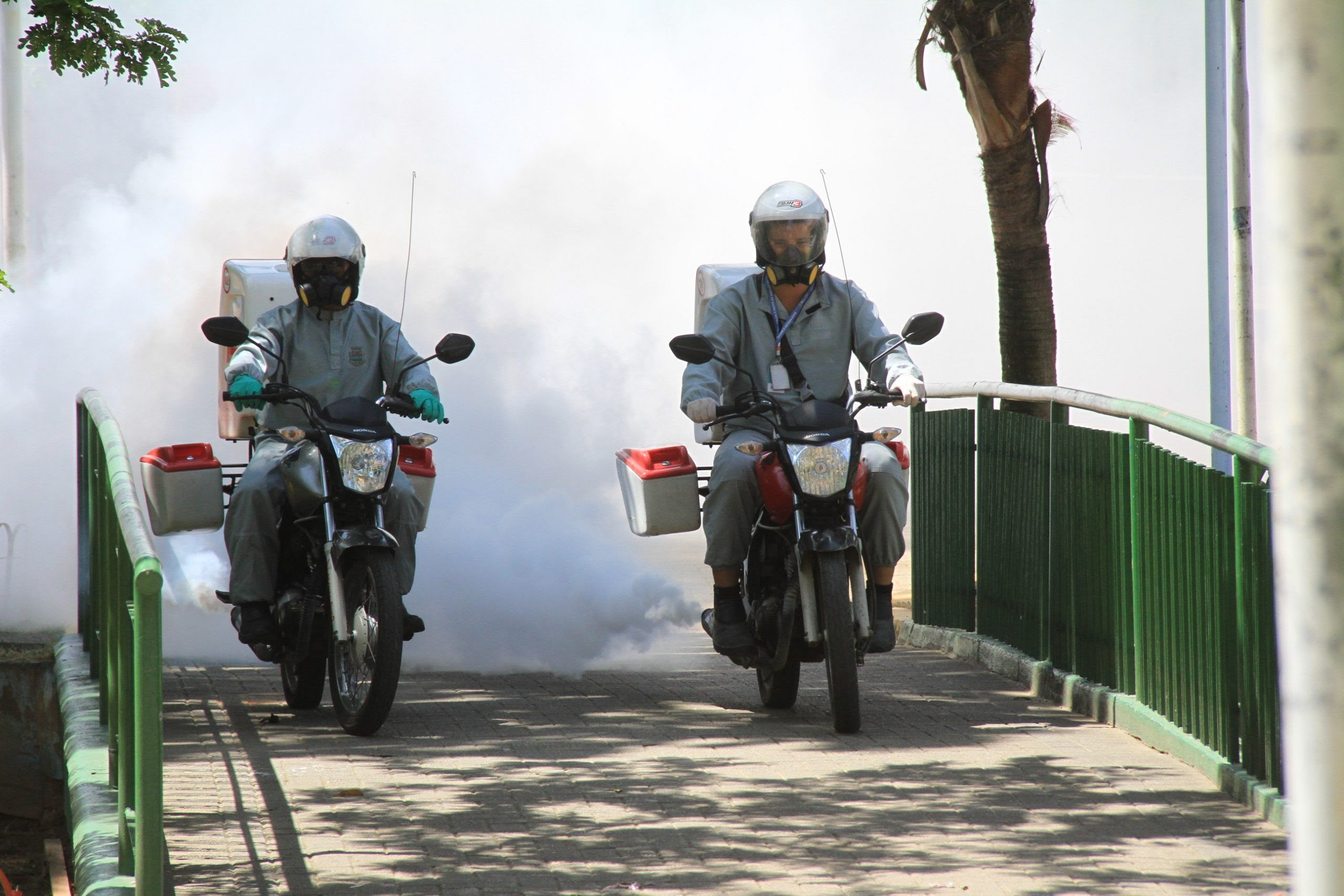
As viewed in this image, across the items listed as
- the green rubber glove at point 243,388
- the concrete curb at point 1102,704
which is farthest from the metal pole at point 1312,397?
the green rubber glove at point 243,388

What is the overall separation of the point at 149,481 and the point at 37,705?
6.05 ft

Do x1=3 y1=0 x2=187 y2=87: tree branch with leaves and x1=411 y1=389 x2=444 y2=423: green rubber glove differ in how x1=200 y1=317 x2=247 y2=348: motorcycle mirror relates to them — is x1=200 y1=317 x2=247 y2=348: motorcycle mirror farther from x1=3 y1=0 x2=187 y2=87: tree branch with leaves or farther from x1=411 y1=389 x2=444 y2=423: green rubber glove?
x1=3 y1=0 x2=187 y2=87: tree branch with leaves

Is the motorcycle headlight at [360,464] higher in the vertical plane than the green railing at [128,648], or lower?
higher

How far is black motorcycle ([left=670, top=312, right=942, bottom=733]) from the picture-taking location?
19.7 feet

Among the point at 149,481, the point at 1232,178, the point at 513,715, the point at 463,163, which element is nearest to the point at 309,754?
the point at 513,715

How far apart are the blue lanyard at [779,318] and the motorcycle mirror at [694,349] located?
542 millimetres

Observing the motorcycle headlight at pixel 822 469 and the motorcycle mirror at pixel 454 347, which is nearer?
the motorcycle headlight at pixel 822 469

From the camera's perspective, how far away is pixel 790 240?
6.62 metres

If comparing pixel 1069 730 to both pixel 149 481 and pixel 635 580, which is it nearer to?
pixel 635 580

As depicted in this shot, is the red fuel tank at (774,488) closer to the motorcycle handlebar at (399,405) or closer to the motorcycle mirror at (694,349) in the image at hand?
the motorcycle mirror at (694,349)

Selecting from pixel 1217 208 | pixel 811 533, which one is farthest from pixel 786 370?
pixel 1217 208

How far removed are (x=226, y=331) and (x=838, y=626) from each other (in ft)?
7.78

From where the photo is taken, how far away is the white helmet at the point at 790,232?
6.58 m

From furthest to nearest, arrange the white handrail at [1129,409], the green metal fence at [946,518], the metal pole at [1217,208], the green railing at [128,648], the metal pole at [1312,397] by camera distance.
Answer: the metal pole at [1217,208] → the green metal fence at [946,518] → the white handrail at [1129,409] → the green railing at [128,648] → the metal pole at [1312,397]
